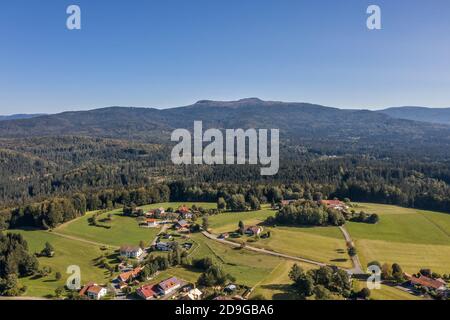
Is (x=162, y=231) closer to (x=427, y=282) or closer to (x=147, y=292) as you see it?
(x=147, y=292)

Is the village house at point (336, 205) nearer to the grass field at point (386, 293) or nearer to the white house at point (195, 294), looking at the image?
the grass field at point (386, 293)

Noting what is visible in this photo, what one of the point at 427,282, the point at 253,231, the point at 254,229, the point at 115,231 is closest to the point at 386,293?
the point at 427,282

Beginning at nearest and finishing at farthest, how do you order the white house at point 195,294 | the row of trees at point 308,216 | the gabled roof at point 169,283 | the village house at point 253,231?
the white house at point 195,294 < the gabled roof at point 169,283 < the village house at point 253,231 < the row of trees at point 308,216

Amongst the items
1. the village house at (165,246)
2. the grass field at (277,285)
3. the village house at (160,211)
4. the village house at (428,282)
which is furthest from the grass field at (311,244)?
the village house at (160,211)

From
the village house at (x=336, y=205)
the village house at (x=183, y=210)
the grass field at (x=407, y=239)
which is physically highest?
the village house at (x=336, y=205)
